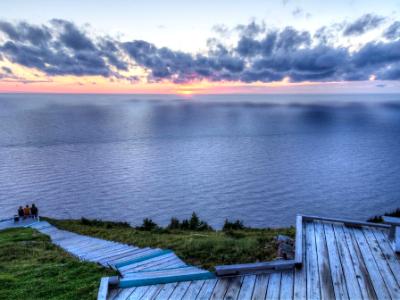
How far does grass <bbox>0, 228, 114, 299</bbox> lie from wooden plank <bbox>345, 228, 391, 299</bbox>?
6.73 metres

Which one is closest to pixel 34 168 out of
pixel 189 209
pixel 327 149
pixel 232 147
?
pixel 189 209

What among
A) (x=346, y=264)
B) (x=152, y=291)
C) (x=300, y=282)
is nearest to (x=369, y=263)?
(x=346, y=264)

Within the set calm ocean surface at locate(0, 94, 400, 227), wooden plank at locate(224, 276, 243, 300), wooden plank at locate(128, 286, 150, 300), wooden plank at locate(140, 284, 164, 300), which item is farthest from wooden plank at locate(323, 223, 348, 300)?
calm ocean surface at locate(0, 94, 400, 227)

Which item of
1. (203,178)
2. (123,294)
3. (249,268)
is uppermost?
(249,268)

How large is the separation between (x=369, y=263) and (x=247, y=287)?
3.36 m

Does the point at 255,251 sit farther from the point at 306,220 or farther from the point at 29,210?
the point at 29,210

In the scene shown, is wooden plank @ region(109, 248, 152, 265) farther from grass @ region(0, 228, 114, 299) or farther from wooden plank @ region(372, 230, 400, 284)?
wooden plank @ region(372, 230, 400, 284)

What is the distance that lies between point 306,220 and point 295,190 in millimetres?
35822

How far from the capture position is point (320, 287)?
6902mm

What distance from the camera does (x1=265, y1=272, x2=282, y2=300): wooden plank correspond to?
659 centimetres

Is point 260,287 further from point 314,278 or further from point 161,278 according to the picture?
point 161,278

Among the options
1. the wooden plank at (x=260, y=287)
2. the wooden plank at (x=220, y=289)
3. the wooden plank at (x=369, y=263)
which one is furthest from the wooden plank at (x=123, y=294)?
the wooden plank at (x=369, y=263)

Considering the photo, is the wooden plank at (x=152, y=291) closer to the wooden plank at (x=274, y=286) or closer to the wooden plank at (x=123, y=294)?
the wooden plank at (x=123, y=294)

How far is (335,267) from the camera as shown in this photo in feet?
25.4
